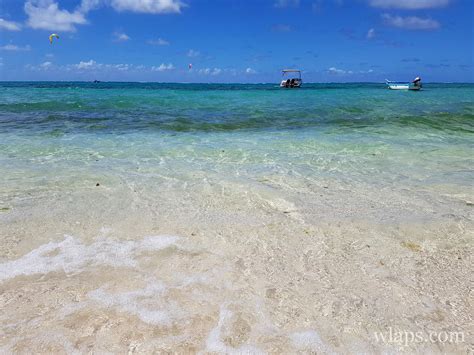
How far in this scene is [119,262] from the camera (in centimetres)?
324

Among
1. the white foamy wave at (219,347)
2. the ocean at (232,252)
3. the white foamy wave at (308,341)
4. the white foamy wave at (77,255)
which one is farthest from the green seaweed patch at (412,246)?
the white foamy wave at (77,255)

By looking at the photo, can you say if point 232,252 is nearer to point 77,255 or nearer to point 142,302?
point 142,302

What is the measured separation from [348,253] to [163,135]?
25.5 feet

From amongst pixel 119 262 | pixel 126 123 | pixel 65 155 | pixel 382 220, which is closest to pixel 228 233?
pixel 119 262

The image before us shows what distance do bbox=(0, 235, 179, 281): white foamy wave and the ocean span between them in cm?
2

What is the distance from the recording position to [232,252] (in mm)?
3459

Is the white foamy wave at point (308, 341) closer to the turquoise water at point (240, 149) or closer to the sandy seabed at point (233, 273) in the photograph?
the sandy seabed at point (233, 273)

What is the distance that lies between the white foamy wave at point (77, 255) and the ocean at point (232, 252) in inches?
0.7

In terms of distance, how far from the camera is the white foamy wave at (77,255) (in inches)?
123

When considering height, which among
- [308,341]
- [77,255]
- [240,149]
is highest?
[240,149]

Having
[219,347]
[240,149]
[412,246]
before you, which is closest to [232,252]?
[219,347]

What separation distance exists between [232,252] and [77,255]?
4.79ft

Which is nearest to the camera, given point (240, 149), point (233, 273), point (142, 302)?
point (142, 302)

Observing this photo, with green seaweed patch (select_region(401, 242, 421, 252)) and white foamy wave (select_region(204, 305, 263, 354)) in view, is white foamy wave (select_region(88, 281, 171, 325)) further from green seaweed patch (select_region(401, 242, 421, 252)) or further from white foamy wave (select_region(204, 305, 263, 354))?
green seaweed patch (select_region(401, 242, 421, 252))
